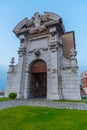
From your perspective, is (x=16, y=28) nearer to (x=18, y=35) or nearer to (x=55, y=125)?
(x=18, y=35)

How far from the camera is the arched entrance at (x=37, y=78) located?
50.7 ft

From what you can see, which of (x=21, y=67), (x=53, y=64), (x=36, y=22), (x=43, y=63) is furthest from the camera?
(x=36, y=22)

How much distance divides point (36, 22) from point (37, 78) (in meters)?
7.90

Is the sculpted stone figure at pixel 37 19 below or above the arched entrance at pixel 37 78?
above

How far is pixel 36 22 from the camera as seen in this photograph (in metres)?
16.6

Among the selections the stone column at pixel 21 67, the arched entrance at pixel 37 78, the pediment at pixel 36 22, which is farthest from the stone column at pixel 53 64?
the stone column at pixel 21 67

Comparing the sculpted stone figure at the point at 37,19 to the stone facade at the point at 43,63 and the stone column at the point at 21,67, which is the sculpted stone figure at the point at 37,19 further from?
the stone column at the point at 21,67

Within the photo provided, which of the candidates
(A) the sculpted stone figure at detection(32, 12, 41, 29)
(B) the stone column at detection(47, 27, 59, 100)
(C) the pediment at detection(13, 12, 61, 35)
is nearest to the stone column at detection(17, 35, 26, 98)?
(C) the pediment at detection(13, 12, 61, 35)

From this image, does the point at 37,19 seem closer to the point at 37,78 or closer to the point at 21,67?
the point at 21,67

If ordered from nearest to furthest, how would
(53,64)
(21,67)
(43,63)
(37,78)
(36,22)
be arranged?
(53,64), (43,63), (21,67), (36,22), (37,78)

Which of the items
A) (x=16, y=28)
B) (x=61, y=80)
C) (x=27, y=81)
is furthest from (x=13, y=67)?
(x=61, y=80)

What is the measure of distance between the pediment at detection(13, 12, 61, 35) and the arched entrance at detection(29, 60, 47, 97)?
4.86m

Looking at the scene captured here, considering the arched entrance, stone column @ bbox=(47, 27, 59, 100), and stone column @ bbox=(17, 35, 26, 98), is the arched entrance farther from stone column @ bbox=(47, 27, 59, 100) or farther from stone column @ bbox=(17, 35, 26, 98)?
stone column @ bbox=(47, 27, 59, 100)

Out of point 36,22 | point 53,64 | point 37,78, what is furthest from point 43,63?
point 36,22
